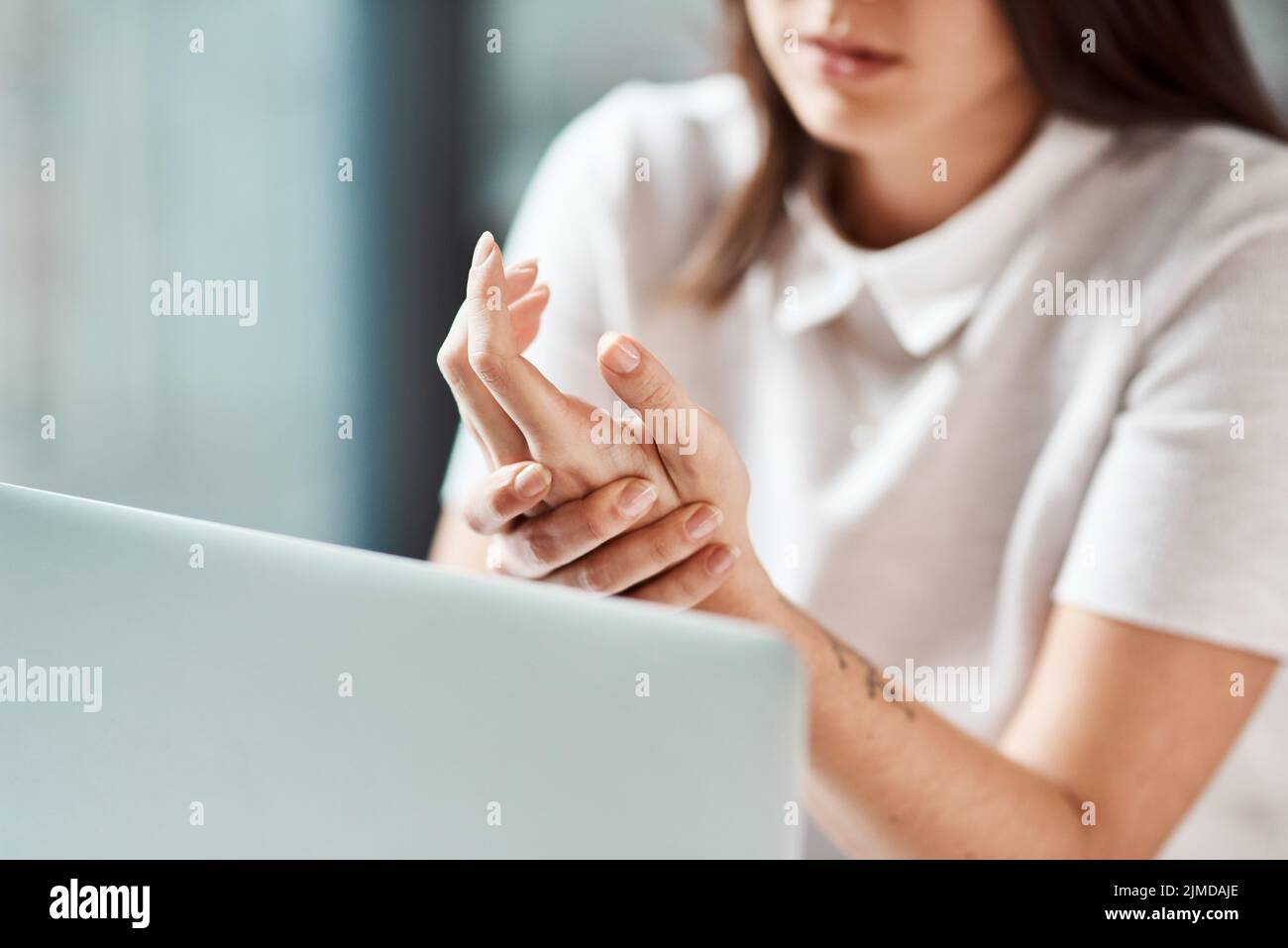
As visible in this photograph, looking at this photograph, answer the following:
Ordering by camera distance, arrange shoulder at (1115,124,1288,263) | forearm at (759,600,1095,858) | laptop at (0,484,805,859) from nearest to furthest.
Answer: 1. laptop at (0,484,805,859)
2. forearm at (759,600,1095,858)
3. shoulder at (1115,124,1288,263)

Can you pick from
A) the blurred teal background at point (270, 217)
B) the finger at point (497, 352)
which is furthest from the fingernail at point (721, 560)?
the blurred teal background at point (270, 217)

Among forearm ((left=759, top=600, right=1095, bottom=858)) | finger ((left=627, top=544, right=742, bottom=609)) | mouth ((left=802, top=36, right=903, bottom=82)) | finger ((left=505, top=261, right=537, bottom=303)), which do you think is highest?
mouth ((left=802, top=36, right=903, bottom=82))

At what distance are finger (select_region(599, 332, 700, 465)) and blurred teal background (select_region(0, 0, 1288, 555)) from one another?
3.75 feet

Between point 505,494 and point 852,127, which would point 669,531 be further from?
point 852,127

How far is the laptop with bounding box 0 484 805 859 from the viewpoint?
25 centimetres

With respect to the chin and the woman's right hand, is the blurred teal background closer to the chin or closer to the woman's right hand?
the chin

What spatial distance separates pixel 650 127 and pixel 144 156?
830 mm

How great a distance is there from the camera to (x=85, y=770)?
304 mm

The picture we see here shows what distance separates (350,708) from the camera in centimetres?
27

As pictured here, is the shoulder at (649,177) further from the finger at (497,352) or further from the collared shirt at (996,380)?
the finger at (497,352)

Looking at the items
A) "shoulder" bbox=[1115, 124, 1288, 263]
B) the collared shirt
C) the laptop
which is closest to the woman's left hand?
the laptop

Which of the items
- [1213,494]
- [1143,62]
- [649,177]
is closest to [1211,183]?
[1143,62]

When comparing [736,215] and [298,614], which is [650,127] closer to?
[736,215]

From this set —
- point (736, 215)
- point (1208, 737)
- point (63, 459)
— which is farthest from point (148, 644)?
point (63, 459)
